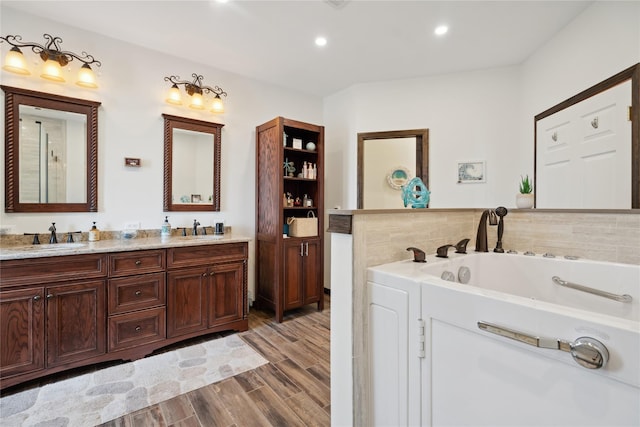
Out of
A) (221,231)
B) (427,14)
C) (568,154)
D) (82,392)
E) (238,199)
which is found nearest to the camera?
(82,392)

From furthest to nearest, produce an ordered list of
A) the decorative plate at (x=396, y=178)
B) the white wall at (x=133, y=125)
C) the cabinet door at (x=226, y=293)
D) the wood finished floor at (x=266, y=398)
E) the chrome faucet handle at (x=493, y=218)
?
the decorative plate at (x=396, y=178) < the cabinet door at (x=226, y=293) < the white wall at (x=133, y=125) < the chrome faucet handle at (x=493, y=218) < the wood finished floor at (x=266, y=398)

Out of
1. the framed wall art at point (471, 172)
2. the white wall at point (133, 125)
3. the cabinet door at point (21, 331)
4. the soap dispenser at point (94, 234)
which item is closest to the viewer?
the cabinet door at point (21, 331)

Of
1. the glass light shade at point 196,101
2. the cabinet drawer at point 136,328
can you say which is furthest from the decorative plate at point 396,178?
the cabinet drawer at point 136,328

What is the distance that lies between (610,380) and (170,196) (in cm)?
316

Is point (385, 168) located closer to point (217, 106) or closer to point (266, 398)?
point (217, 106)

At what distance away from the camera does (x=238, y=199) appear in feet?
10.7

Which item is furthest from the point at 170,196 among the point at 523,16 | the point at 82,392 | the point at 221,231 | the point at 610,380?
the point at 523,16

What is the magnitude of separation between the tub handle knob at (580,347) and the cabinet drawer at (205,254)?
7.44 feet

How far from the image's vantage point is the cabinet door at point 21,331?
5.60ft

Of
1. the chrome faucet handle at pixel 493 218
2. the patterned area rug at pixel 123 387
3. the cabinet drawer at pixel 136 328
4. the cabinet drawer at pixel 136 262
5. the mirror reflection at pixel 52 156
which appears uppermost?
the mirror reflection at pixel 52 156

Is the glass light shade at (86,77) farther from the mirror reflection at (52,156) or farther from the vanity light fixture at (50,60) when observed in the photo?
the mirror reflection at (52,156)

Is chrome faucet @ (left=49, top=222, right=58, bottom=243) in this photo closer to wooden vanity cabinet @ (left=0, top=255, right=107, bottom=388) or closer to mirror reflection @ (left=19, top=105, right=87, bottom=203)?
mirror reflection @ (left=19, top=105, right=87, bottom=203)

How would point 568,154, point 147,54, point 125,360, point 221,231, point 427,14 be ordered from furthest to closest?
point 221,231 < point 147,54 < point 568,154 < point 427,14 < point 125,360

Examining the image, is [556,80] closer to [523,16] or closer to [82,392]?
[523,16]
